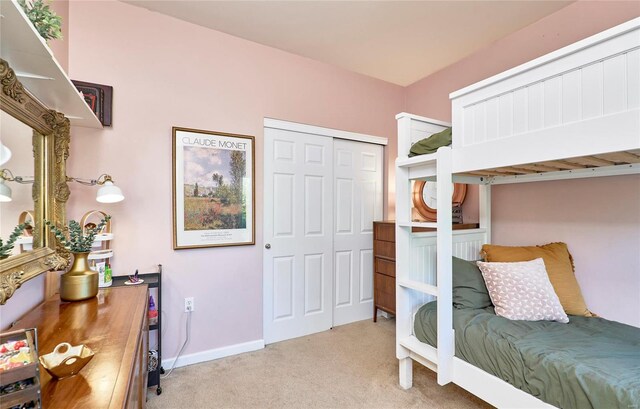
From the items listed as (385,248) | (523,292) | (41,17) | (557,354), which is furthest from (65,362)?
(385,248)

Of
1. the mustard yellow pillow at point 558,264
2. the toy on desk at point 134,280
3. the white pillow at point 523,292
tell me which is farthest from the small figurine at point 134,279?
the mustard yellow pillow at point 558,264

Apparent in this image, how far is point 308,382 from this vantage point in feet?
6.75

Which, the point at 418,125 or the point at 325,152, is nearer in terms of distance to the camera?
the point at 418,125

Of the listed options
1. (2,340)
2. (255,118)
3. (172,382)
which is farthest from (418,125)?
(172,382)

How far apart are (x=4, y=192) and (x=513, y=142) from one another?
214 centimetres

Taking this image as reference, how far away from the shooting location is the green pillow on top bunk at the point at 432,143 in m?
1.81

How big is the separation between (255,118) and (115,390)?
2.22m

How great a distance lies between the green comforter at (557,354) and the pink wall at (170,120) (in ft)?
5.22

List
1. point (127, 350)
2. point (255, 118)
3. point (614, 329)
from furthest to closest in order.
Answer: point (255, 118) → point (614, 329) → point (127, 350)

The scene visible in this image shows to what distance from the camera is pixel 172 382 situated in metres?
2.05

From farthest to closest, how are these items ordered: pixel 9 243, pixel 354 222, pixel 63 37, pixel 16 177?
pixel 354 222 → pixel 63 37 → pixel 16 177 → pixel 9 243

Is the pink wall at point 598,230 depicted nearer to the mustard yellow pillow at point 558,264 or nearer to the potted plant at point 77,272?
the mustard yellow pillow at point 558,264

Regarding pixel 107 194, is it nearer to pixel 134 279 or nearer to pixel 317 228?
pixel 134 279

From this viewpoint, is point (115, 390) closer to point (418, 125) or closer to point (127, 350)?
point (127, 350)
